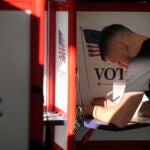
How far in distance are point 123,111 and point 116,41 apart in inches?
25.4

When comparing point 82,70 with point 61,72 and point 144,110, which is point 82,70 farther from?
point 144,110

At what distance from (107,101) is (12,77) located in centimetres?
163

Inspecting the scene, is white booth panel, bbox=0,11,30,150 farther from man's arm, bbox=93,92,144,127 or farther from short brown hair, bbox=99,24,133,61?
short brown hair, bbox=99,24,133,61

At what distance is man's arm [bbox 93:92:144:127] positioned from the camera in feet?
12.4

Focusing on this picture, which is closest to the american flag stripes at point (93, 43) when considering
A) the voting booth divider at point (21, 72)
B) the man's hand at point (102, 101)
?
the man's hand at point (102, 101)

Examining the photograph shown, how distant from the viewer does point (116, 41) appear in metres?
4.01

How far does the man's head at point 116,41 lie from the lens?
13.1 feet

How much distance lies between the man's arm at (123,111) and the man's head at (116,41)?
13.3 inches

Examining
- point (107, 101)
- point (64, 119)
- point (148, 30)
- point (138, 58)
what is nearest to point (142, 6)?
point (148, 30)

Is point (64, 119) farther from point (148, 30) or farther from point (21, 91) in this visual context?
point (21, 91)

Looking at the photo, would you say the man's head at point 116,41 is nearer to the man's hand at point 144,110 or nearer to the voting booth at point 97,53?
the voting booth at point 97,53

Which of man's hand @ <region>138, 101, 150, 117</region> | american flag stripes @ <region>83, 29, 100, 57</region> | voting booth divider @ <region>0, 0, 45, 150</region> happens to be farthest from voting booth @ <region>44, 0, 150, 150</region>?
voting booth divider @ <region>0, 0, 45, 150</region>

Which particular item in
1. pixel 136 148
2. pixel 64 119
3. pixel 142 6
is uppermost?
pixel 142 6

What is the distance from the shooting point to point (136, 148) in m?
4.04
